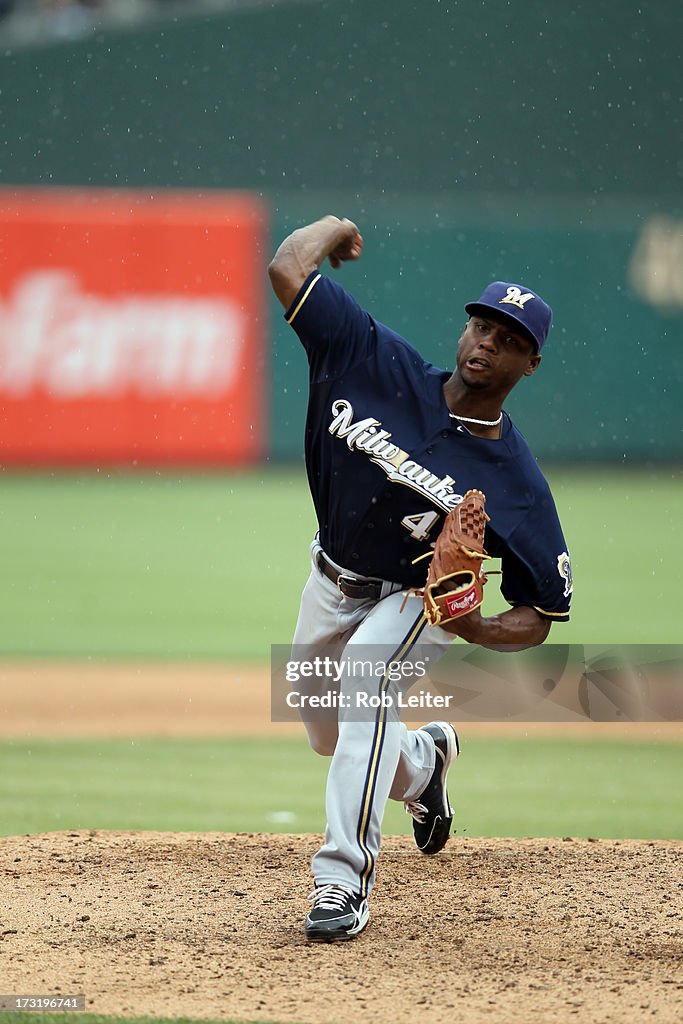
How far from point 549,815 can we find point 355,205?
50.6 ft

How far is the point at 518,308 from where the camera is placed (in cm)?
422

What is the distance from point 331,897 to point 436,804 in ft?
3.07

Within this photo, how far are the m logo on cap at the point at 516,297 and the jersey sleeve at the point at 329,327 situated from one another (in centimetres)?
43

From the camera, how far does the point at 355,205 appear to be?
20.3 metres

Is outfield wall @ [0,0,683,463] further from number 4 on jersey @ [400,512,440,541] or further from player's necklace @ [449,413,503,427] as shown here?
number 4 on jersey @ [400,512,440,541]

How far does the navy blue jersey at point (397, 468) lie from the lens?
4.24 metres

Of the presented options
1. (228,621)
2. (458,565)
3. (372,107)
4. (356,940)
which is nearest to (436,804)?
(356,940)

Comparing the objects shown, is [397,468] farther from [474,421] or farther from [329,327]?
[329,327]

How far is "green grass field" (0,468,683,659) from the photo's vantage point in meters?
10.1

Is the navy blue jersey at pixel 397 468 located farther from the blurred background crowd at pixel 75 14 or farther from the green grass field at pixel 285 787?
the blurred background crowd at pixel 75 14

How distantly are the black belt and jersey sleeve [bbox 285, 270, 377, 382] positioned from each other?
1.93 ft

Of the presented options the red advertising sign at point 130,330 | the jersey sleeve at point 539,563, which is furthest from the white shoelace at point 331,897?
the red advertising sign at point 130,330

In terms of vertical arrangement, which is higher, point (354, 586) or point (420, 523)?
point (420, 523)

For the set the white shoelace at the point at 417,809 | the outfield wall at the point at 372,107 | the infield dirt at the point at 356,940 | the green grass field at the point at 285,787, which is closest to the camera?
the infield dirt at the point at 356,940
